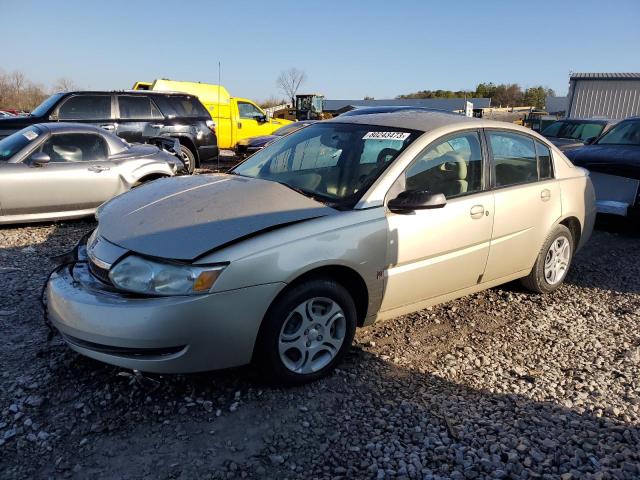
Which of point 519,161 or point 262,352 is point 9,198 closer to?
point 262,352

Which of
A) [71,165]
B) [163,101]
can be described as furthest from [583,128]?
[71,165]

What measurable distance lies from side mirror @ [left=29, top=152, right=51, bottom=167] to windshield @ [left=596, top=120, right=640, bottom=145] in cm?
810

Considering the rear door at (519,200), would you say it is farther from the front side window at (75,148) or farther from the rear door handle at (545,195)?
the front side window at (75,148)

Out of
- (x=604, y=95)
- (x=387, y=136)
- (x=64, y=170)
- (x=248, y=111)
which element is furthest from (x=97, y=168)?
(x=604, y=95)

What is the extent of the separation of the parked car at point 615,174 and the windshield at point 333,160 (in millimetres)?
4579

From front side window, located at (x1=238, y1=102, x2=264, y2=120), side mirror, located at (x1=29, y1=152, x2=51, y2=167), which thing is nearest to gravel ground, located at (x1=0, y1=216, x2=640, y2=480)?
side mirror, located at (x1=29, y1=152, x2=51, y2=167)

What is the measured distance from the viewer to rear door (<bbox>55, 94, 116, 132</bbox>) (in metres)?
9.41

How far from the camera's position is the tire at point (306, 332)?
283cm

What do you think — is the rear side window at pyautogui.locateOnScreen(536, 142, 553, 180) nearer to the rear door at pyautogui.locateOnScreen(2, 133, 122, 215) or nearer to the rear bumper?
the rear door at pyautogui.locateOnScreen(2, 133, 122, 215)

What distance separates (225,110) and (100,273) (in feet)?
42.3

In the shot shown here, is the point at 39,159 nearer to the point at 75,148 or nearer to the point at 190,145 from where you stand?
the point at 75,148

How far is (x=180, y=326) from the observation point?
2.58 meters

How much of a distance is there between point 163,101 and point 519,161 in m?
8.52

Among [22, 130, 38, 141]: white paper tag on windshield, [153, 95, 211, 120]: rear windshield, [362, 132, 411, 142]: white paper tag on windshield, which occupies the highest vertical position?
[153, 95, 211, 120]: rear windshield
